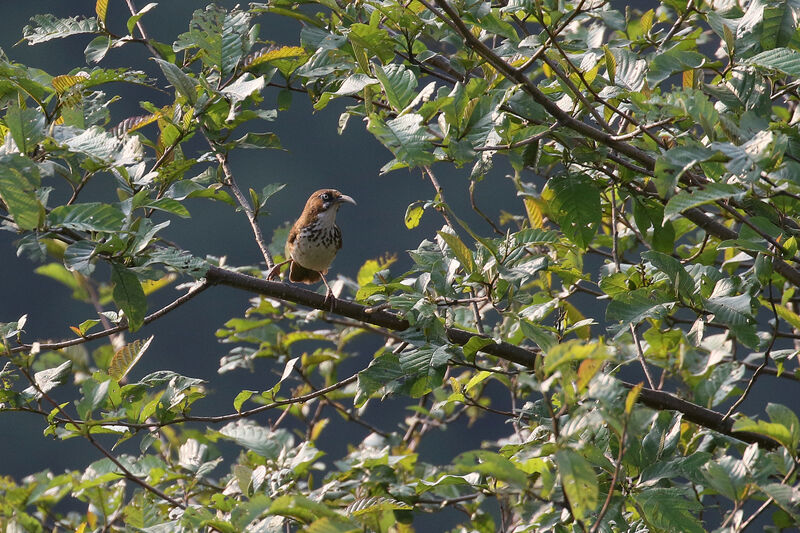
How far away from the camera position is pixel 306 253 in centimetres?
471

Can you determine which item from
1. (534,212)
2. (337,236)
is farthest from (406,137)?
(337,236)

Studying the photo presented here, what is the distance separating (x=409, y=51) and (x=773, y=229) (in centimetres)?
106

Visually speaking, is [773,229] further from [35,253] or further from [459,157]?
[35,253]

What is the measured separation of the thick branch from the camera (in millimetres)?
2502

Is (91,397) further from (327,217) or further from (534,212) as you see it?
(327,217)

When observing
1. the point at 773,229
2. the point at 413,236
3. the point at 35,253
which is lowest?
the point at 413,236

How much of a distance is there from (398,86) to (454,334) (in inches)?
36.2

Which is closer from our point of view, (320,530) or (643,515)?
(320,530)

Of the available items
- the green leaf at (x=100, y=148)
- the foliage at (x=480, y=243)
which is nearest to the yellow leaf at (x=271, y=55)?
the foliage at (x=480, y=243)

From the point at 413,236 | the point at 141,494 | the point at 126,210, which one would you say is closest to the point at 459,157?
the point at 126,210

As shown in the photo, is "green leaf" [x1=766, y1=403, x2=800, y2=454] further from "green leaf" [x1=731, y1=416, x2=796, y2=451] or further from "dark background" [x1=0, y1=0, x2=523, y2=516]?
"dark background" [x1=0, y1=0, x2=523, y2=516]

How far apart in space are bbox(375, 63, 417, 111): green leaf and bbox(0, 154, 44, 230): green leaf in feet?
2.63

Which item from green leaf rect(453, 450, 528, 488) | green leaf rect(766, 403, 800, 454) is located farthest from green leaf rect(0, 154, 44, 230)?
green leaf rect(766, 403, 800, 454)

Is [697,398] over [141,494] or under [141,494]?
over
